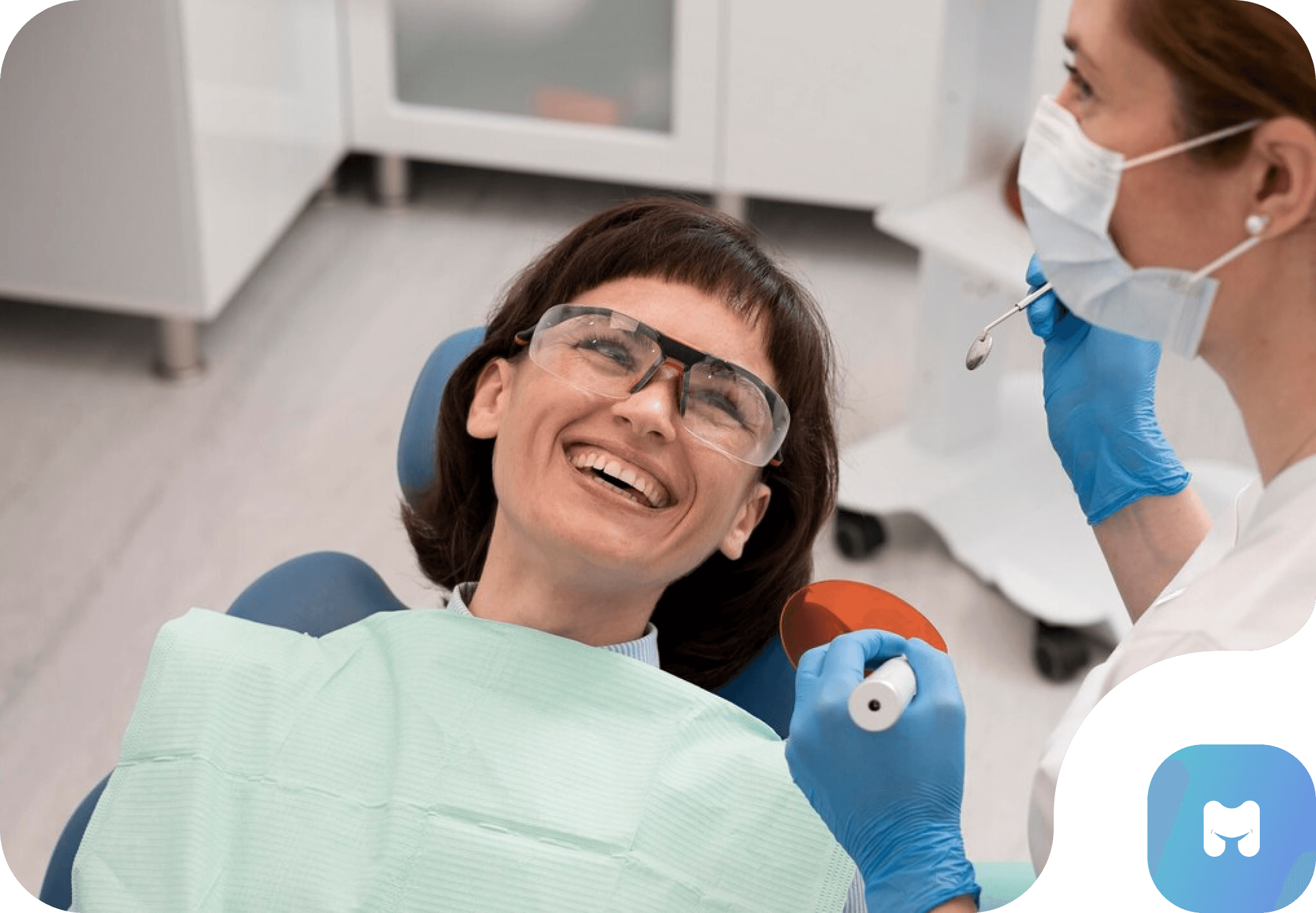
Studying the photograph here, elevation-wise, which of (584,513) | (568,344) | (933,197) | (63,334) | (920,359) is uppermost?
(568,344)

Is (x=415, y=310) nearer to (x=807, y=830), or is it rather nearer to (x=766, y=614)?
(x=766, y=614)

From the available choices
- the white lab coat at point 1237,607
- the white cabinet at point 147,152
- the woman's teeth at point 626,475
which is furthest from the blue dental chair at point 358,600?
the white cabinet at point 147,152

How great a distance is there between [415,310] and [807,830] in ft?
7.43

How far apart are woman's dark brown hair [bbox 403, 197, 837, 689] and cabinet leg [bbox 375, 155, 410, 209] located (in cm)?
223

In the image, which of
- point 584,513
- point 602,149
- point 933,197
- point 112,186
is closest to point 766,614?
point 584,513

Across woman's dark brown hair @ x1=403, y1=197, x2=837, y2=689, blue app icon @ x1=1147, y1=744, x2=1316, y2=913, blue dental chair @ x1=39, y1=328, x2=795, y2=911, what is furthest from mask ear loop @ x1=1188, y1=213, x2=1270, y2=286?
blue dental chair @ x1=39, y1=328, x2=795, y2=911

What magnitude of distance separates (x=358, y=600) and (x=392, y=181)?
2328 millimetres

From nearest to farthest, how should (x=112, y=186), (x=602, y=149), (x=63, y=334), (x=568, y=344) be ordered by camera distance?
(x=568, y=344), (x=112, y=186), (x=63, y=334), (x=602, y=149)

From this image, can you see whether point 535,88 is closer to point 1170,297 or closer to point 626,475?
point 626,475

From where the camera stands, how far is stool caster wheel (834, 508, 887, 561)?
297 centimetres

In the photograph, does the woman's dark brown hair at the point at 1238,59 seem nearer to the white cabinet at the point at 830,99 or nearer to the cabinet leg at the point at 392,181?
the white cabinet at the point at 830,99

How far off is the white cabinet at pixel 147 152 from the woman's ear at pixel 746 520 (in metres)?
1.77

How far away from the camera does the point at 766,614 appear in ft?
5.63

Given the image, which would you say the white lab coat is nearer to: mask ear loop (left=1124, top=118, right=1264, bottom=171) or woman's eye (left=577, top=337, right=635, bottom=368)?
mask ear loop (left=1124, top=118, right=1264, bottom=171)
